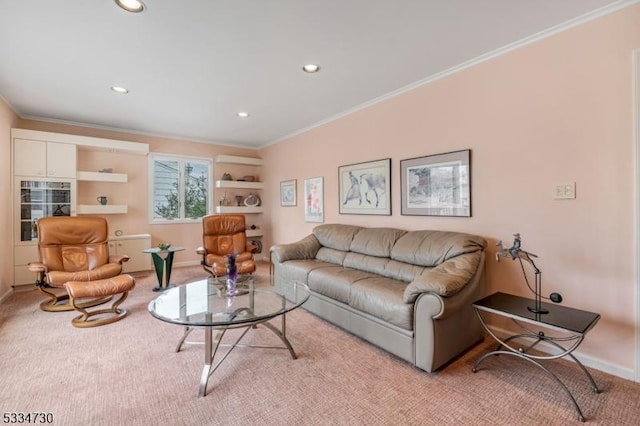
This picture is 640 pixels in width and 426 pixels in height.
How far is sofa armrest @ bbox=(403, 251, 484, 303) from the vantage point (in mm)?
2002

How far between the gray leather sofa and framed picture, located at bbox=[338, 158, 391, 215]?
358mm

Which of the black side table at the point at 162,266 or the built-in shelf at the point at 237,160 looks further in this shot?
the built-in shelf at the point at 237,160

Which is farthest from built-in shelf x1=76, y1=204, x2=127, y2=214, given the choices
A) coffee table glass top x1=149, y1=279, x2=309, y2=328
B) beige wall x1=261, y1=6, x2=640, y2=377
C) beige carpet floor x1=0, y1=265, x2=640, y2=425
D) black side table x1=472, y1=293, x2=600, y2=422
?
black side table x1=472, y1=293, x2=600, y2=422

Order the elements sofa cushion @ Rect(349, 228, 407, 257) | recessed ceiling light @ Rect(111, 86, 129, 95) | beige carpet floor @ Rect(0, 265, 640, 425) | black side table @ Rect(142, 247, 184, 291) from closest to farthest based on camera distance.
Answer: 1. beige carpet floor @ Rect(0, 265, 640, 425)
2. sofa cushion @ Rect(349, 228, 407, 257)
3. recessed ceiling light @ Rect(111, 86, 129, 95)
4. black side table @ Rect(142, 247, 184, 291)

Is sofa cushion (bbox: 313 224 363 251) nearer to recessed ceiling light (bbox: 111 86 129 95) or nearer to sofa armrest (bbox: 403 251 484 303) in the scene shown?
sofa armrest (bbox: 403 251 484 303)

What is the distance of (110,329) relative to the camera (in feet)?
9.23

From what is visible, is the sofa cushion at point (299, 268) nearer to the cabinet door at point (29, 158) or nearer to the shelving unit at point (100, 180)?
the shelving unit at point (100, 180)

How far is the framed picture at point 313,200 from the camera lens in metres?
4.68

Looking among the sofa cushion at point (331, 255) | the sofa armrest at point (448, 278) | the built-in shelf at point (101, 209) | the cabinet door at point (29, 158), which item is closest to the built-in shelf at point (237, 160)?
the built-in shelf at point (101, 209)

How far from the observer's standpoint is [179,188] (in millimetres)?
5602

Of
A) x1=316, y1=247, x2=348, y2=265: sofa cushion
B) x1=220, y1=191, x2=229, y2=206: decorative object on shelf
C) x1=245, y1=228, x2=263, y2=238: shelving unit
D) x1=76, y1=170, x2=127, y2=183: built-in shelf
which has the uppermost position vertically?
x1=76, y1=170, x2=127, y2=183: built-in shelf

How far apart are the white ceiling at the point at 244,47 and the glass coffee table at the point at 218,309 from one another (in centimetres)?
214

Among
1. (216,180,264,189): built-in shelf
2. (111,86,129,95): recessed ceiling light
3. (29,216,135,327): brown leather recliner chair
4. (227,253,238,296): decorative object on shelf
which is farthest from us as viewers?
(216,180,264,189): built-in shelf

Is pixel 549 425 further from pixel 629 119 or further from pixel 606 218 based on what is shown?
pixel 629 119
